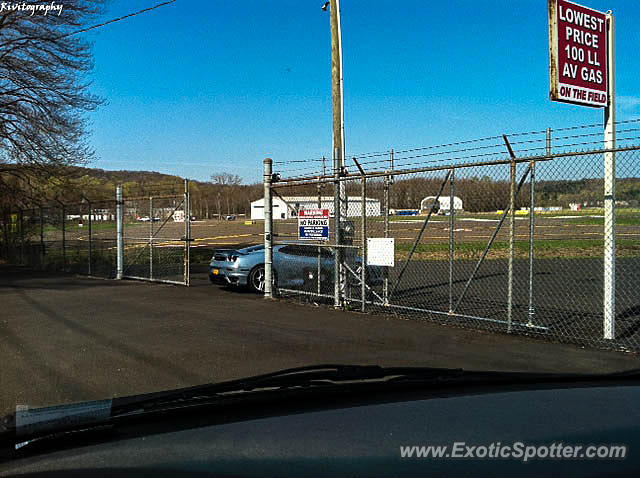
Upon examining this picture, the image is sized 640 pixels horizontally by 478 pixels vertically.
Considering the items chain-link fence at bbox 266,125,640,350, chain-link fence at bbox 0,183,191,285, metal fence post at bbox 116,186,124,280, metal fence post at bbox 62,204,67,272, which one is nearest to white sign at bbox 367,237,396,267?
chain-link fence at bbox 266,125,640,350

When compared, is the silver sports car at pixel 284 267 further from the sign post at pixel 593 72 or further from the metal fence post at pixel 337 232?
the sign post at pixel 593 72

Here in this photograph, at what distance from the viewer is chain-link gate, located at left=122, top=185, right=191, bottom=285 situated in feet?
53.2

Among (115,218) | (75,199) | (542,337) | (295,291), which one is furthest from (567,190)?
(75,199)

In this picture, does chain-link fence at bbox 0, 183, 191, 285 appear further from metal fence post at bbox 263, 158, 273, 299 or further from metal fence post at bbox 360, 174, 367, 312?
metal fence post at bbox 360, 174, 367, 312

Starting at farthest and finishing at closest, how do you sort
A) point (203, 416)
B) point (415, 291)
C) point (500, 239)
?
point (500, 239) → point (415, 291) → point (203, 416)

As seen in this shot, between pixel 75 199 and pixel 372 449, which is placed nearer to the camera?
pixel 372 449

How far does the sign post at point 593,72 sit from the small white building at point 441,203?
2.36 meters

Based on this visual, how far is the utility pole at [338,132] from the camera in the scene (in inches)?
454

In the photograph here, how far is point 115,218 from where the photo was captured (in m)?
18.5

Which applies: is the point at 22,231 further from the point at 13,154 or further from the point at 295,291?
the point at 295,291

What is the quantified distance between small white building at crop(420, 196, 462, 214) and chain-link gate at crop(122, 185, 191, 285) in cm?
704

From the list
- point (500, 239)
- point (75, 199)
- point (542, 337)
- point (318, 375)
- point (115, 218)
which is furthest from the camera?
point (500, 239)

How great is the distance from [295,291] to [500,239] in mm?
20170

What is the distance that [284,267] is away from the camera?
13164mm
